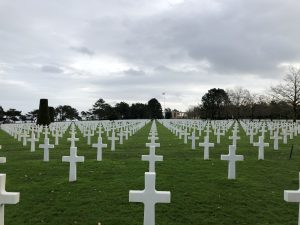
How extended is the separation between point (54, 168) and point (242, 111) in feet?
216

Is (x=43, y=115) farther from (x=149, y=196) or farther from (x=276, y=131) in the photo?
(x=149, y=196)

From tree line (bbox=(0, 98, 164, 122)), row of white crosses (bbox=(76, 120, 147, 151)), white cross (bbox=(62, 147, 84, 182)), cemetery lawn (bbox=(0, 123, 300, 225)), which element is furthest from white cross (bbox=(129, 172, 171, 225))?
tree line (bbox=(0, 98, 164, 122))

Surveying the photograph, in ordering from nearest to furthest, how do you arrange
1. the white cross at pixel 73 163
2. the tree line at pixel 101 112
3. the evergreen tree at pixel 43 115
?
the white cross at pixel 73 163
the evergreen tree at pixel 43 115
the tree line at pixel 101 112

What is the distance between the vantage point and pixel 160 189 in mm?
8273

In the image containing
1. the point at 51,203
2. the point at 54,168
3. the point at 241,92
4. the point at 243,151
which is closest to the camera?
the point at 51,203

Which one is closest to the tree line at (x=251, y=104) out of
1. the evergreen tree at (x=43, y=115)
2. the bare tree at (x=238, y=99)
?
the bare tree at (x=238, y=99)

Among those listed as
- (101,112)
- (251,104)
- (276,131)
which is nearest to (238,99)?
(251,104)

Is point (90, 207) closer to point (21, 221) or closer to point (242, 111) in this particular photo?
point (21, 221)

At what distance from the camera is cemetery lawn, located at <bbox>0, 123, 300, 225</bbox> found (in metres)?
6.59

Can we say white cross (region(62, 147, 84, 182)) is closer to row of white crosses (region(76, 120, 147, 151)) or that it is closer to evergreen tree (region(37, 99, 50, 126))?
row of white crosses (region(76, 120, 147, 151))

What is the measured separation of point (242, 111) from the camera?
74.1 metres

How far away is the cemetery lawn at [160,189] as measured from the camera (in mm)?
6590

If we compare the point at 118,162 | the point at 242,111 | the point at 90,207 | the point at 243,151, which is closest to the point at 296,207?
the point at 90,207

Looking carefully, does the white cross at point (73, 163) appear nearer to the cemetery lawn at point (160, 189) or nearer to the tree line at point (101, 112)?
the cemetery lawn at point (160, 189)
